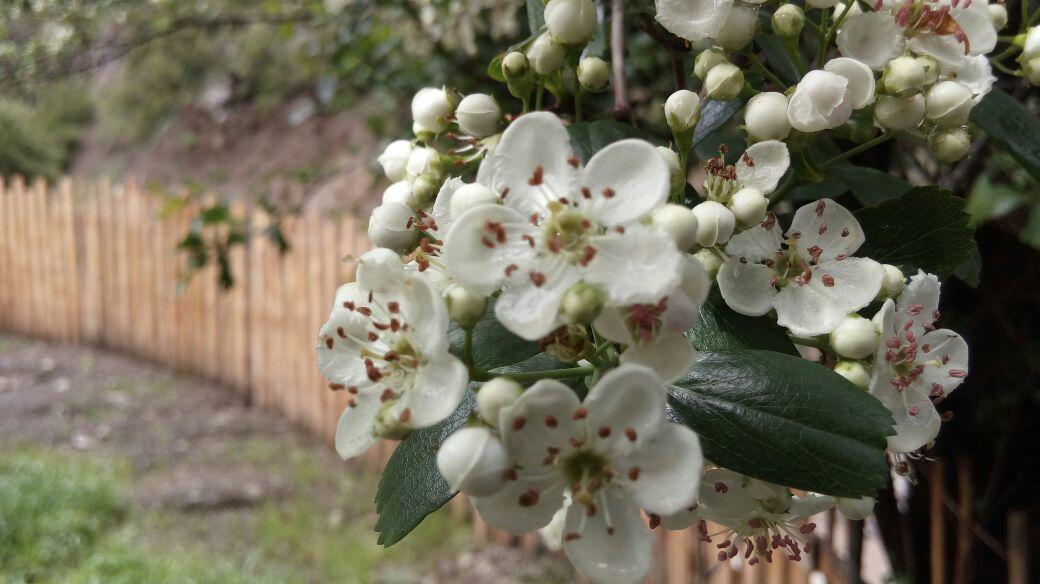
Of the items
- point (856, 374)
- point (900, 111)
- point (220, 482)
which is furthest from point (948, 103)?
point (220, 482)

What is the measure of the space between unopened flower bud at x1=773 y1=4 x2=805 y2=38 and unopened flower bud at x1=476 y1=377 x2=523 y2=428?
0.43 metres

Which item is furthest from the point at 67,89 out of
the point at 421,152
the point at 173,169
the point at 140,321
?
the point at 421,152

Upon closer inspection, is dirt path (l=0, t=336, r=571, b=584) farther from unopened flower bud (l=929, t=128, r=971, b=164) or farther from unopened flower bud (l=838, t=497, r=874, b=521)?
unopened flower bud (l=929, t=128, r=971, b=164)

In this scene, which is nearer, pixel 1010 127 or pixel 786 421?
pixel 786 421

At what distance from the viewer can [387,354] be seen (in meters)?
0.67

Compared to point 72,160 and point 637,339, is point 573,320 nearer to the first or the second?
point 637,339

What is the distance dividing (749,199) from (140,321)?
5895 millimetres

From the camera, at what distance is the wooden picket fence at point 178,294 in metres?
4.34

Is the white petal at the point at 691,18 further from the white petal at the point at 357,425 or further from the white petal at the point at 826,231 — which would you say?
the white petal at the point at 357,425

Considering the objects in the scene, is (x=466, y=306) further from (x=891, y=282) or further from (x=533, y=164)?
(x=891, y=282)

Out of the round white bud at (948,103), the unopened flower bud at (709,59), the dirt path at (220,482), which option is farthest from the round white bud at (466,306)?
the dirt path at (220,482)

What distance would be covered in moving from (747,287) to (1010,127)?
18.0 inches

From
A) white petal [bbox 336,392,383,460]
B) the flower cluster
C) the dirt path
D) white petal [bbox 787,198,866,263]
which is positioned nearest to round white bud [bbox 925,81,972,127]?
the flower cluster

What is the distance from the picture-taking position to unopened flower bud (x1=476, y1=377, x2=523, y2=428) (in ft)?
1.94
